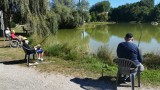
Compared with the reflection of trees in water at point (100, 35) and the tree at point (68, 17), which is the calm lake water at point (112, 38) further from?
the tree at point (68, 17)

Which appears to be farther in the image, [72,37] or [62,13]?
[62,13]

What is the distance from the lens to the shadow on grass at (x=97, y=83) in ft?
21.9

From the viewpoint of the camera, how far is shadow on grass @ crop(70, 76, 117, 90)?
6668 mm

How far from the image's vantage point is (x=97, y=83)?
23.1ft

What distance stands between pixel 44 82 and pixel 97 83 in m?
1.35

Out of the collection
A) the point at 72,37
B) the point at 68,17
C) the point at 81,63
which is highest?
the point at 68,17

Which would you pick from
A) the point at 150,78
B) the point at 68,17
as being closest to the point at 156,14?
the point at 68,17

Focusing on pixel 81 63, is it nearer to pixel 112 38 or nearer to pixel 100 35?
pixel 112 38

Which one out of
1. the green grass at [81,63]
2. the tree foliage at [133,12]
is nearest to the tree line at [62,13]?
the tree foliage at [133,12]

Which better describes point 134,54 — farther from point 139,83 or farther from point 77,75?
point 77,75

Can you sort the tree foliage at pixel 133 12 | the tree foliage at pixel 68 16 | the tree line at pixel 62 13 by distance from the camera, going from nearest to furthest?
the tree line at pixel 62 13
the tree foliage at pixel 68 16
the tree foliage at pixel 133 12

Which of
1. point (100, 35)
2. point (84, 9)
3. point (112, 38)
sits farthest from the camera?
point (84, 9)

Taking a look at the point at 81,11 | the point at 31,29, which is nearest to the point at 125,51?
the point at 31,29

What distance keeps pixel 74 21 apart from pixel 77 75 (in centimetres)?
4514
